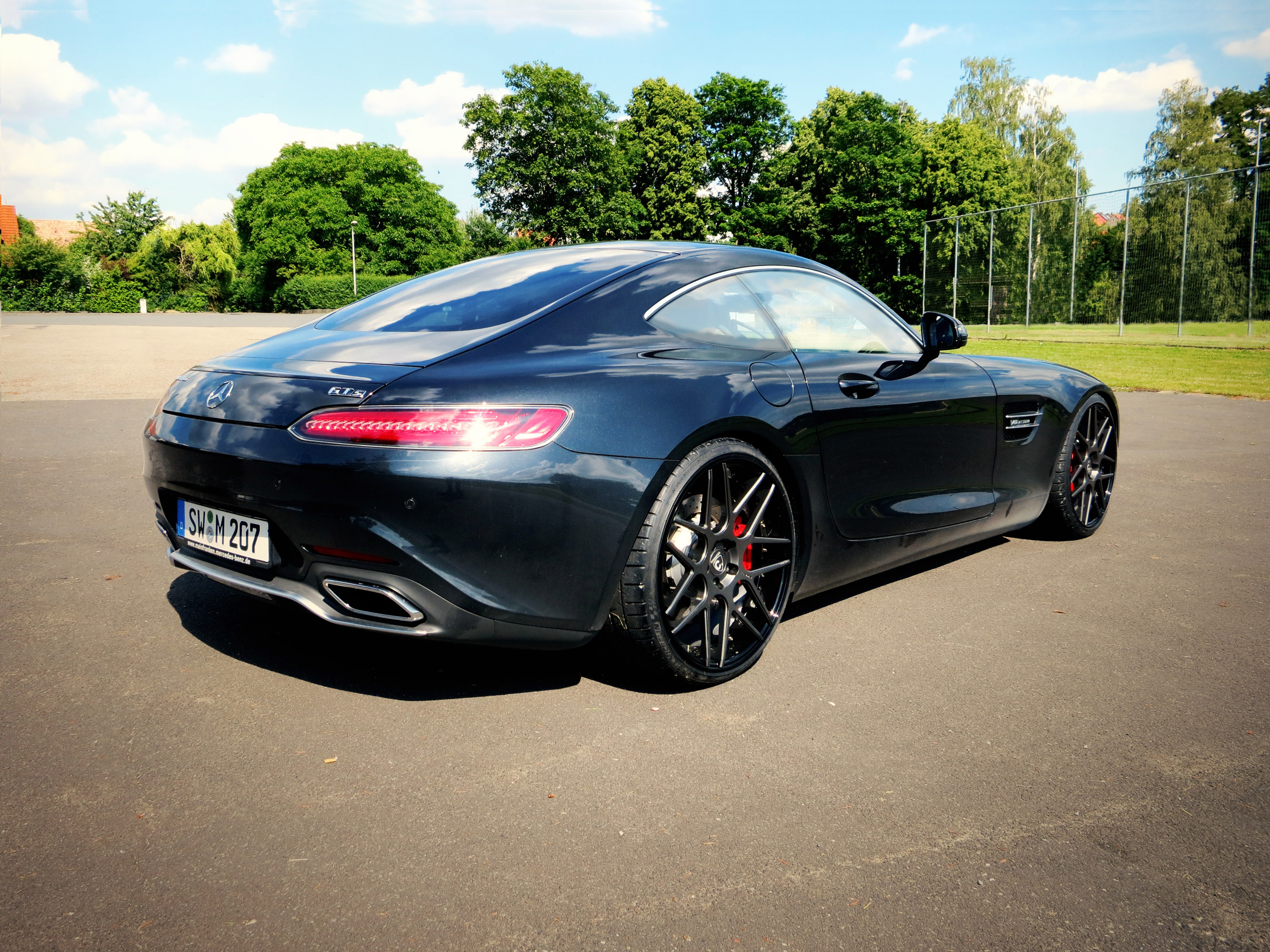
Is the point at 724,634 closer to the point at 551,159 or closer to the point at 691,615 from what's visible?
the point at 691,615

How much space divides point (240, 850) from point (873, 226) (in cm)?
5276

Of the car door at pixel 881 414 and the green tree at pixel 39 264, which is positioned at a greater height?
the green tree at pixel 39 264

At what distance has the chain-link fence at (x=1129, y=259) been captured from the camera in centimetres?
2052

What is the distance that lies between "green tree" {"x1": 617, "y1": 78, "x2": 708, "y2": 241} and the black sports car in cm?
5600

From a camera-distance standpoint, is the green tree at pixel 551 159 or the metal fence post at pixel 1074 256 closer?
the metal fence post at pixel 1074 256

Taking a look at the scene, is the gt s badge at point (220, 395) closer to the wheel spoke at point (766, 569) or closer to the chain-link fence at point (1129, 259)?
the wheel spoke at point (766, 569)

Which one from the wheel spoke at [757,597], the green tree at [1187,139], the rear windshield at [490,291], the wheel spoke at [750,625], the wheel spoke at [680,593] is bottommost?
the wheel spoke at [750,625]

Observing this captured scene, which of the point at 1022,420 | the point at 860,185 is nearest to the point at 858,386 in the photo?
the point at 1022,420

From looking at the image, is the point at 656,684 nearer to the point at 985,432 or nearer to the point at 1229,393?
the point at 985,432

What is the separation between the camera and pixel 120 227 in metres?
82.6

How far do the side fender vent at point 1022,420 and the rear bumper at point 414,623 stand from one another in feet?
8.28

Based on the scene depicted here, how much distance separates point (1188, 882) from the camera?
6.75 feet

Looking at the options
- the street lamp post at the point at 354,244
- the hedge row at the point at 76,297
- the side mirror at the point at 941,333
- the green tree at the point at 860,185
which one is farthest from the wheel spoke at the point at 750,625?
the hedge row at the point at 76,297

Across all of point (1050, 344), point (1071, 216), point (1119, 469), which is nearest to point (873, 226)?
point (1071, 216)
